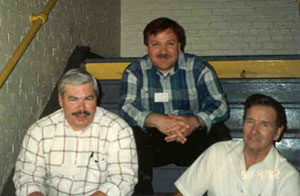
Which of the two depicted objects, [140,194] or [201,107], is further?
[201,107]

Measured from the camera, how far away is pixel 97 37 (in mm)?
3842

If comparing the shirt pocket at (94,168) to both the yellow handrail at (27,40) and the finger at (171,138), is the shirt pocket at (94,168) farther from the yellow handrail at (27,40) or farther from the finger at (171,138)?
the yellow handrail at (27,40)

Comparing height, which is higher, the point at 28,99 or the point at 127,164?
the point at 28,99

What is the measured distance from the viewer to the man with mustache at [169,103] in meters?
1.94

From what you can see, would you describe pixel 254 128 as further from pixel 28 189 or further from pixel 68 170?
pixel 28 189

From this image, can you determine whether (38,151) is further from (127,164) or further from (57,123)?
(127,164)

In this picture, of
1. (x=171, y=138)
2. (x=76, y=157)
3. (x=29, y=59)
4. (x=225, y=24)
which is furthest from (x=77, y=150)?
(x=225, y=24)

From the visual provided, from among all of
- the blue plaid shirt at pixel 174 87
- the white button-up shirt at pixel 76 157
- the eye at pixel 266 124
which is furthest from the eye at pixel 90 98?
the eye at pixel 266 124

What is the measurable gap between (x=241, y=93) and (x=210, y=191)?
3.61 ft

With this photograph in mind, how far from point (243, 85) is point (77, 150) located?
4.49 ft

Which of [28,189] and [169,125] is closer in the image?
[28,189]

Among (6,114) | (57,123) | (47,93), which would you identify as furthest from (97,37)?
(57,123)

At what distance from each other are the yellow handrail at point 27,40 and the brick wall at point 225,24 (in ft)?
6.98

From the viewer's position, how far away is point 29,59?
2.36m
